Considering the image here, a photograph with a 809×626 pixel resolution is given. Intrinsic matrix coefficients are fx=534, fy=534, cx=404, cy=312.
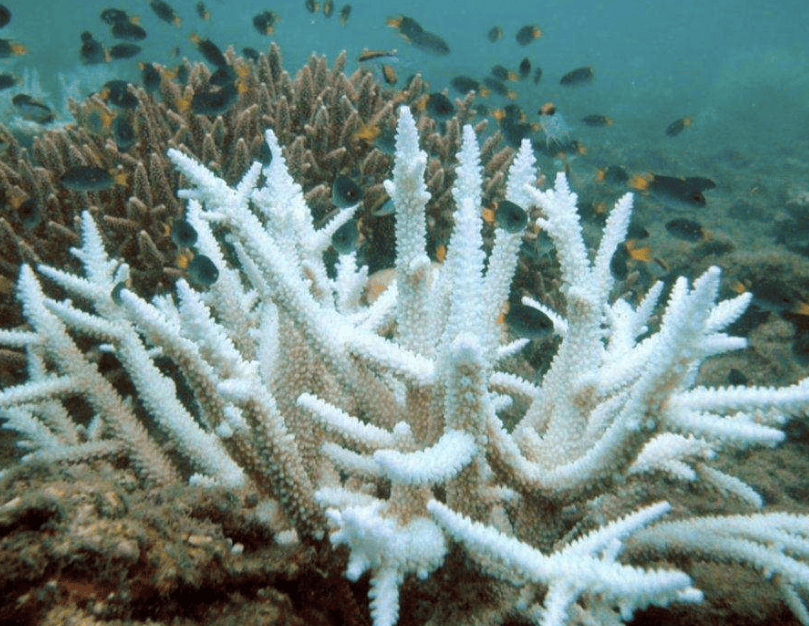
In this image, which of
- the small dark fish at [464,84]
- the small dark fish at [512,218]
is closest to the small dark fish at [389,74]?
the small dark fish at [464,84]

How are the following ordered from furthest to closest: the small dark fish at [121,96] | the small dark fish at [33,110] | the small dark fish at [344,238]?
1. the small dark fish at [33,110]
2. the small dark fish at [121,96]
3. the small dark fish at [344,238]

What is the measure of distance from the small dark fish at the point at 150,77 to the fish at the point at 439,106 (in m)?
2.64

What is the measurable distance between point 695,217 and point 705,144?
37.4 ft

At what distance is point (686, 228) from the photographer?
18.3ft

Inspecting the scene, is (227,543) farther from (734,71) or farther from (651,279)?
(734,71)

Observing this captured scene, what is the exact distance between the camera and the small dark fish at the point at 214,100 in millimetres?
4215

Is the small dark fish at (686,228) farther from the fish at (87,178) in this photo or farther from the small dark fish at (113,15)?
the small dark fish at (113,15)

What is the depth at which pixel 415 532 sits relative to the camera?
150 cm

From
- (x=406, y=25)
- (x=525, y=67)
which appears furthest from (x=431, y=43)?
(x=525, y=67)

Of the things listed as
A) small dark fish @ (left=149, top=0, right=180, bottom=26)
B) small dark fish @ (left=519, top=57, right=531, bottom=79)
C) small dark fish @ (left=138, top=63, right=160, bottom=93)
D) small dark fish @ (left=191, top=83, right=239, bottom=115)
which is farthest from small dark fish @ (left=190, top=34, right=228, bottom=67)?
small dark fish @ (left=519, top=57, right=531, bottom=79)

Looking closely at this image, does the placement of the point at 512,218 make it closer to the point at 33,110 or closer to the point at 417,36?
the point at 33,110

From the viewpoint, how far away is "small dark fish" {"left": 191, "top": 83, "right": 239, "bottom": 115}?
421cm

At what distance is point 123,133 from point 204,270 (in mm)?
2652

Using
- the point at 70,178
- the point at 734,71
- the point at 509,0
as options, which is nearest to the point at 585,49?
the point at 734,71
